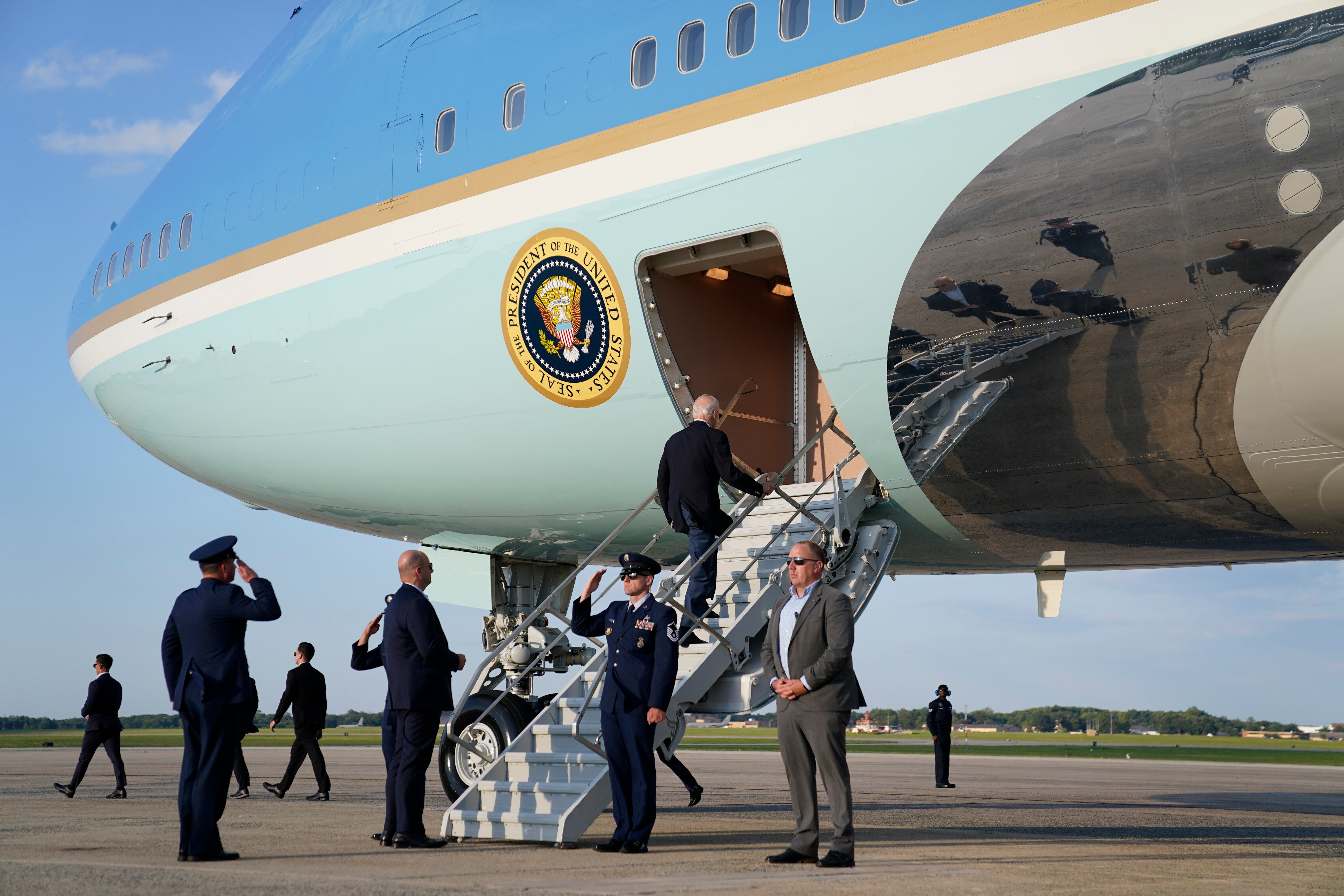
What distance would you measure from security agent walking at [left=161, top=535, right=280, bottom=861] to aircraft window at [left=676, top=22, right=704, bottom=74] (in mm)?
4155

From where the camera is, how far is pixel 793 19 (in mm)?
7168

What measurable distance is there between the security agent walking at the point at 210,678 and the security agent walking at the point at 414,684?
31.4 inches

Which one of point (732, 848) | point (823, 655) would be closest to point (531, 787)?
point (732, 848)

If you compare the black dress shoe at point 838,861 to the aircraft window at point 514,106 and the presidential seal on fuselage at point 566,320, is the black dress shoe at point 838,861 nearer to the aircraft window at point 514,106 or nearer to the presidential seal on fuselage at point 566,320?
the presidential seal on fuselage at point 566,320

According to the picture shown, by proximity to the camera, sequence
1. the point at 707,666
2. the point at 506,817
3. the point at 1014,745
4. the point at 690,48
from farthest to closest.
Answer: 1. the point at 1014,745
2. the point at 690,48
3. the point at 707,666
4. the point at 506,817

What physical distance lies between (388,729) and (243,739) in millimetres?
2792

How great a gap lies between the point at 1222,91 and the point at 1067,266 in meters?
1.13

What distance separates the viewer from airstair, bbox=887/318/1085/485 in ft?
22.0

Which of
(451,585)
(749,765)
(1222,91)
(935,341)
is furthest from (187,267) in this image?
(749,765)

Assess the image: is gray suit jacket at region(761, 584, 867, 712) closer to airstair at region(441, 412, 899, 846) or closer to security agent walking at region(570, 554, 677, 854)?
security agent walking at region(570, 554, 677, 854)

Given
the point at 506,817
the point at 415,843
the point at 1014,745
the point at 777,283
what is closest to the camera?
the point at 415,843

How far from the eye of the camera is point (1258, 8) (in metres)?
5.58

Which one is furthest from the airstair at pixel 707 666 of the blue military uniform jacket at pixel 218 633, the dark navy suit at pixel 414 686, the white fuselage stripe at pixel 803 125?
the white fuselage stripe at pixel 803 125

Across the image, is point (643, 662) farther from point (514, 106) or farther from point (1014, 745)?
point (1014, 745)
